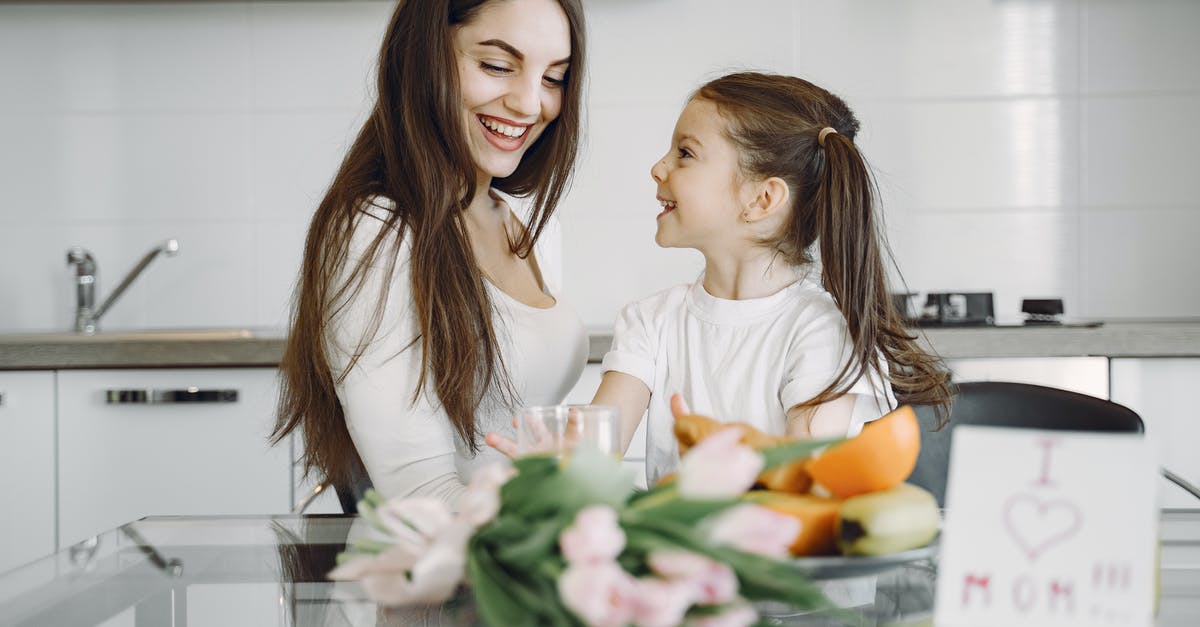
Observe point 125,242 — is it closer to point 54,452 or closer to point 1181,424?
point 54,452

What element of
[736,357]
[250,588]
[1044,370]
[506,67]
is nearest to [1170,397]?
[1044,370]

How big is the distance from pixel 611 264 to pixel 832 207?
56.5 inches

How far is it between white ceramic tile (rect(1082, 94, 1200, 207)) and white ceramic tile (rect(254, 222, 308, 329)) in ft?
6.91

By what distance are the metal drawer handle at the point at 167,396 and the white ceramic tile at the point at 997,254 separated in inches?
66.7

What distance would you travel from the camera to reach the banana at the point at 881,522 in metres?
0.61

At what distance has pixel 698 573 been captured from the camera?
47 cm

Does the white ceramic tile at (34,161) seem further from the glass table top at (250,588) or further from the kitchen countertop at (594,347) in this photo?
the glass table top at (250,588)

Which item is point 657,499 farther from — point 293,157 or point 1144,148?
point 1144,148

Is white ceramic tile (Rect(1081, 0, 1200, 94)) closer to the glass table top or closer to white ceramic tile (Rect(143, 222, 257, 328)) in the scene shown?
the glass table top

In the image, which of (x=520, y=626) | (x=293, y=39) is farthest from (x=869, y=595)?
(x=293, y=39)

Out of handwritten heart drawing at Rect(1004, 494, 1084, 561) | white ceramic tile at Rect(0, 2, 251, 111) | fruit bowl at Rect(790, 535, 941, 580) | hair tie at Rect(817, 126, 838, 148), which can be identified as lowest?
fruit bowl at Rect(790, 535, 941, 580)

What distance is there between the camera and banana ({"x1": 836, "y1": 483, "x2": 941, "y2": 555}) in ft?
1.99

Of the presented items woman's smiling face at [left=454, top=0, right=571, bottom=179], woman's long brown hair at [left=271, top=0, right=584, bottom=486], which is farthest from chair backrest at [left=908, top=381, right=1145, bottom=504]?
woman's smiling face at [left=454, top=0, right=571, bottom=179]

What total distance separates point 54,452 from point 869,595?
1.99m
